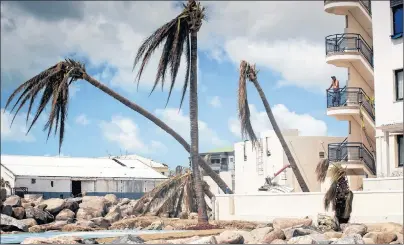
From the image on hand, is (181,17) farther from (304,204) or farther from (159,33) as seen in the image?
(304,204)

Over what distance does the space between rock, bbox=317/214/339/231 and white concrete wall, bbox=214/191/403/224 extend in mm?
996

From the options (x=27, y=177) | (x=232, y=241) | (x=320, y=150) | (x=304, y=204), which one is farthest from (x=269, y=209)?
(x=27, y=177)

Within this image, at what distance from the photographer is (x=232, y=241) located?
54.5 feet

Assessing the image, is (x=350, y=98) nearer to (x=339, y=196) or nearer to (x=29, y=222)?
(x=339, y=196)

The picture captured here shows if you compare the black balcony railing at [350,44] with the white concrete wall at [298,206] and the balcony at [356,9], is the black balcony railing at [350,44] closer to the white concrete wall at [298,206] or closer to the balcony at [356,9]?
the balcony at [356,9]

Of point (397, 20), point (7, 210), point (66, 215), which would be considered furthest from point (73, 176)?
point (397, 20)

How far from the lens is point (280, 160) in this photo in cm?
4128

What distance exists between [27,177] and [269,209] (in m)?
29.4

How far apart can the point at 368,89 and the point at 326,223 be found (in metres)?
11.4

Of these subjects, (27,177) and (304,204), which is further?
(27,177)

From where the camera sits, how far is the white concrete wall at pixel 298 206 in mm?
21119

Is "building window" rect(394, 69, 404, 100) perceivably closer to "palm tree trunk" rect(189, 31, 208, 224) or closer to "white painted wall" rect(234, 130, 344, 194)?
"palm tree trunk" rect(189, 31, 208, 224)

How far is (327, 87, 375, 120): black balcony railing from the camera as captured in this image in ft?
98.3

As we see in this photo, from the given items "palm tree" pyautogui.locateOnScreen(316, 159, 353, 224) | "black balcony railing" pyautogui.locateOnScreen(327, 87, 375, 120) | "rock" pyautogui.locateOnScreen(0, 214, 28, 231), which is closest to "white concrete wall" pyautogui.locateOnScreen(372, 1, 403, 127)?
"black balcony railing" pyautogui.locateOnScreen(327, 87, 375, 120)
